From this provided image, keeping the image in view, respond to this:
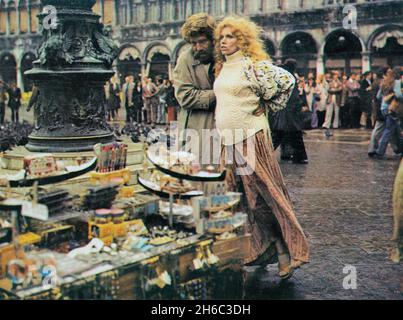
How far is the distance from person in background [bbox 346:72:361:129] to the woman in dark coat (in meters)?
9.62

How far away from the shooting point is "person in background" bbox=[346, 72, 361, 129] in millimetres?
20859

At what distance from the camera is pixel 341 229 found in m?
6.61

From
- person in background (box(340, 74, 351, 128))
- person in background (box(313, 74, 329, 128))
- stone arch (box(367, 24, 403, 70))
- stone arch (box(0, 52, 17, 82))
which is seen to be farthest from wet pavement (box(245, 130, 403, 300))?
stone arch (box(0, 52, 17, 82))

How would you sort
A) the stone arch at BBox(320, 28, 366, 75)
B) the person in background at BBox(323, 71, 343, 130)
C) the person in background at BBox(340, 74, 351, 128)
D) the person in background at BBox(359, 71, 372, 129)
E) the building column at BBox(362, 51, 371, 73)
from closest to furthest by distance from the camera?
the person in background at BBox(359, 71, 372, 129), the person in background at BBox(323, 71, 343, 130), the person in background at BBox(340, 74, 351, 128), the building column at BBox(362, 51, 371, 73), the stone arch at BBox(320, 28, 366, 75)

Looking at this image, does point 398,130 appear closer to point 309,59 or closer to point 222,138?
point 222,138

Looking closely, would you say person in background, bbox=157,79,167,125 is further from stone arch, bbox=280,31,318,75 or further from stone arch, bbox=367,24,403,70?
stone arch, bbox=367,24,403,70

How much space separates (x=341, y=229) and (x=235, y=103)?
2.57 m

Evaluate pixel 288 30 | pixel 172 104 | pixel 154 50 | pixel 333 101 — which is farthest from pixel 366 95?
pixel 154 50

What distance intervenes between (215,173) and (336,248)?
6.33 ft

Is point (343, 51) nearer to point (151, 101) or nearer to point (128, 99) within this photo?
A: point (151, 101)

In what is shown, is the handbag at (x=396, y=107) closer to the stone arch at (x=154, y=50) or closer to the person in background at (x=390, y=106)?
the person in background at (x=390, y=106)

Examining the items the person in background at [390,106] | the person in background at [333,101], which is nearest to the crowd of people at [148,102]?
the person in background at [333,101]

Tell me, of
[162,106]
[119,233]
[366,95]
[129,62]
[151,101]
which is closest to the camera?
[119,233]

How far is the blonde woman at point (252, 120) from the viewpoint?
462 cm
